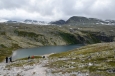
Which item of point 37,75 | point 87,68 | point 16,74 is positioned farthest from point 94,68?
point 16,74

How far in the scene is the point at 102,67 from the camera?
42844mm

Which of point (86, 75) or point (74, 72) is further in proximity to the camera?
point (74, 72)

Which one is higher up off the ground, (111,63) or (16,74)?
(111,63)

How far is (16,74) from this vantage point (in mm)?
46875

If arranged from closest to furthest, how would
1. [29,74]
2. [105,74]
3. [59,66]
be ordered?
[105,74], [29,74], [59,66]

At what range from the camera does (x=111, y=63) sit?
4556cm

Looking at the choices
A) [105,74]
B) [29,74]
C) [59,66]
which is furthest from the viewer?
[59,66]

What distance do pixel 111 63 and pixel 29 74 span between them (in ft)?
64.4

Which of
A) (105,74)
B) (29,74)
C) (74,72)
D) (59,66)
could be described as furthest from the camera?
A: (59,66)

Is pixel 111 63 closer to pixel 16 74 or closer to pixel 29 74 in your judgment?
pixel 29 74

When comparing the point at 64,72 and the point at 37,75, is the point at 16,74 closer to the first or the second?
the point at 37,75

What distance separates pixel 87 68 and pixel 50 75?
856 centimetres

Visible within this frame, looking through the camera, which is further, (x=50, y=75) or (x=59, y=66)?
(x=59, y=66)

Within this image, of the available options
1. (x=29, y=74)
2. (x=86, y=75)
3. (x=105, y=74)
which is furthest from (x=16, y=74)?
(x=105, y=74)
